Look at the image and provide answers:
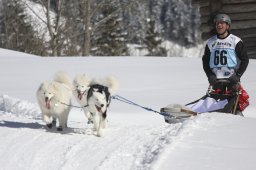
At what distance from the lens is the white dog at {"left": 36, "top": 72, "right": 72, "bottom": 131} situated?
6729 mm

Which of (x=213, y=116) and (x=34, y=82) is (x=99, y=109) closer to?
(x=213, y=116)

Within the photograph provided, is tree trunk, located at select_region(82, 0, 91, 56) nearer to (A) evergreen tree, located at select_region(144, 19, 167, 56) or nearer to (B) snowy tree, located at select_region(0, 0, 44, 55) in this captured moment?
(B) snowy tree, located at select_region(0, 0, 44, 55)

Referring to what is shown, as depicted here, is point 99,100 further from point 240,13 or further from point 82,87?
point 240,13

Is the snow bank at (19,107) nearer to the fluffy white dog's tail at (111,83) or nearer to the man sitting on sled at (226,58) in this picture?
the fluffy white dog's tail at (111,83)

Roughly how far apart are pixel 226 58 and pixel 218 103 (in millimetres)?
657

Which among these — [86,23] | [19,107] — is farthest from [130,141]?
[86,23]

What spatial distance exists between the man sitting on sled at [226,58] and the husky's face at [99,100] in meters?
1.57

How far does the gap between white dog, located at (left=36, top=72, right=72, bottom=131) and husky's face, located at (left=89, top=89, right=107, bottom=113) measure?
586mm

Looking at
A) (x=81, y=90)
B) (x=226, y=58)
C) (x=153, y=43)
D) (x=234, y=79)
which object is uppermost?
(x=153, y=43)

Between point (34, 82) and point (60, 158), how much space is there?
286 inches

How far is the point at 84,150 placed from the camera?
5676 millimetres

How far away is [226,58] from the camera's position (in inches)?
262

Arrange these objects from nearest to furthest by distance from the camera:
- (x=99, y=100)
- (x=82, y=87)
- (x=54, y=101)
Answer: (x=99, y=100) < (x=54, y=101) < (x=82, y=87)

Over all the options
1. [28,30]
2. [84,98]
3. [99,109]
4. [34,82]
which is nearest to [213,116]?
[99,109]
